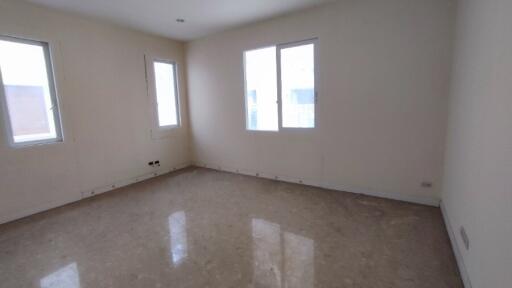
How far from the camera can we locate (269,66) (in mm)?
3996

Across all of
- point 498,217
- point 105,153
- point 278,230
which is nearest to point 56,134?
point 105,153

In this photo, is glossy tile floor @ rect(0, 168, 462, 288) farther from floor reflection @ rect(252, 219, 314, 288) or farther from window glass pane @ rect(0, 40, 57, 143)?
window glass pane @ rect(0, 40, 57, 143)

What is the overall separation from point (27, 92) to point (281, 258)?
364cm

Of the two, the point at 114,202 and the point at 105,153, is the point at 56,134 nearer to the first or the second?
the point at 105,153

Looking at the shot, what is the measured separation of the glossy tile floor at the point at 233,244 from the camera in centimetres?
180

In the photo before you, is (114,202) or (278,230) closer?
(278,230)

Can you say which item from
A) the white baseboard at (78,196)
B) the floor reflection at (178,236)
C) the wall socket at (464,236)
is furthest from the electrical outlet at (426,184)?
the white baseboard at (78,196)

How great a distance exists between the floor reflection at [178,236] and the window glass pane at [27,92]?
2.15 metres

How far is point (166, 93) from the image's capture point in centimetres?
479

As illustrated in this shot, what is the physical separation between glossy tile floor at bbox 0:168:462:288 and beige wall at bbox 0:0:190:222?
0.39 m

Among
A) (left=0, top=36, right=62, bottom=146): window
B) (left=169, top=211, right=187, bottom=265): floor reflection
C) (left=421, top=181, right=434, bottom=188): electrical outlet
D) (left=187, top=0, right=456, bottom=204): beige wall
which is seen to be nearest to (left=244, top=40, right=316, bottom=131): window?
(left=187, top=0, right=456, bottom=204): beige wall

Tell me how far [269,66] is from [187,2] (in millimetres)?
1539

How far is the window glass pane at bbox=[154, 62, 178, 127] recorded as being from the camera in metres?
4.61

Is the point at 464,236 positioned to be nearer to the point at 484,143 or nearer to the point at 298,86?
the point at 484,143
